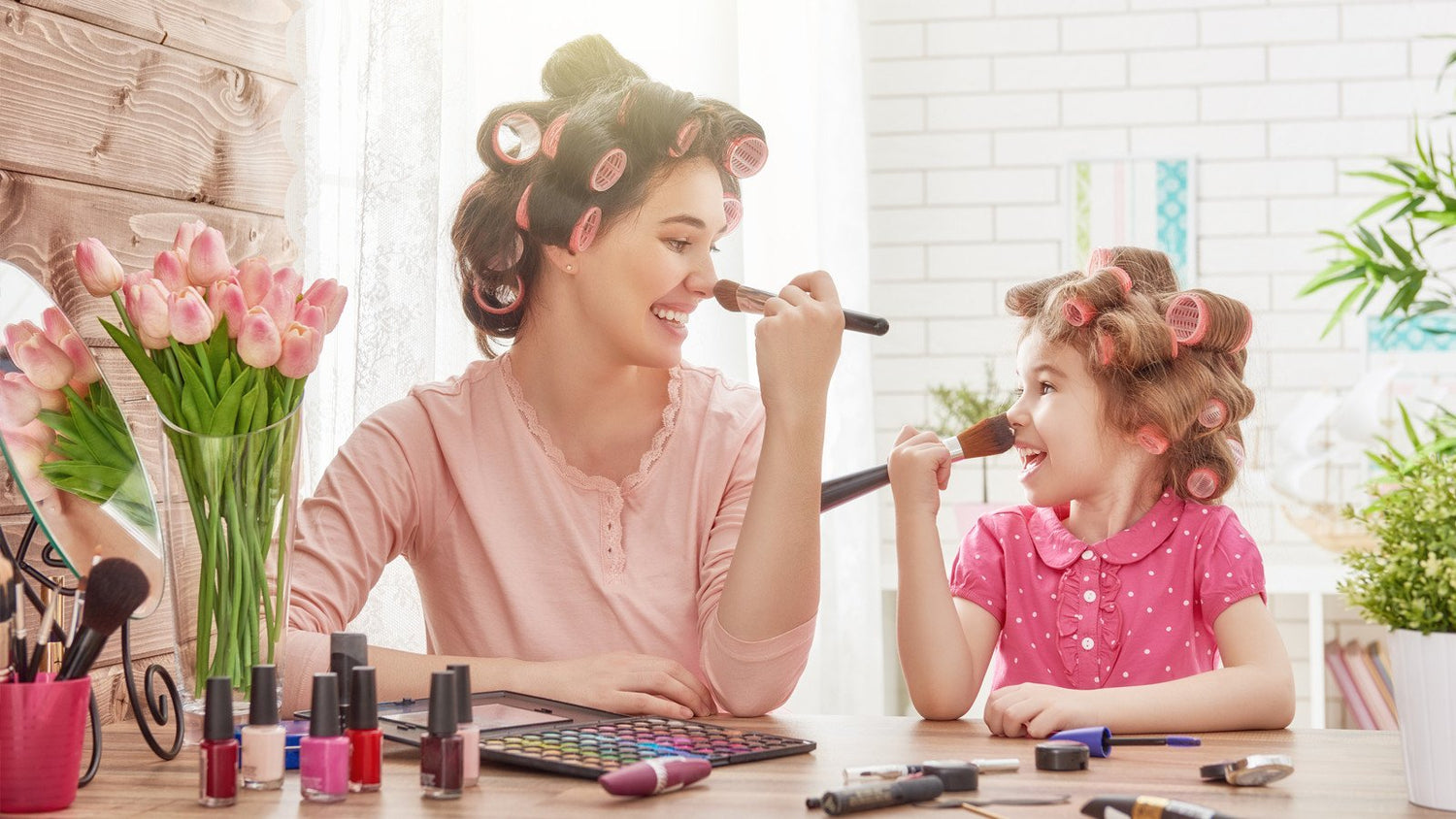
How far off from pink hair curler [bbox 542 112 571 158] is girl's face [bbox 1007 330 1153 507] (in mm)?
600

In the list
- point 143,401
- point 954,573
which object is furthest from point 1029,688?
point 143,401

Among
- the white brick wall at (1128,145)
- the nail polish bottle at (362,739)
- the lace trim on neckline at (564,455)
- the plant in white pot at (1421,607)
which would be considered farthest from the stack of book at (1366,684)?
the nail polish bottle at (362,739)

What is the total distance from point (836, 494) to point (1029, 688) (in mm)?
343

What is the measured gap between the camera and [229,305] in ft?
3.59

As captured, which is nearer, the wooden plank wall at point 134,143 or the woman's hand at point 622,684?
the woman's hand at point 622,684

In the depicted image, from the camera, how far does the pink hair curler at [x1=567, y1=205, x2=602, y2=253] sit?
154cm

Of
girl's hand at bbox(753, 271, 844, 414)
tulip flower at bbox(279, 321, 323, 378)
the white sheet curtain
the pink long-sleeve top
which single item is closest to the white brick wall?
the white sheet curtain

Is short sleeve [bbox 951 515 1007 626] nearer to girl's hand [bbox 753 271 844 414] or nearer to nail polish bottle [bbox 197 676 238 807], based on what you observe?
girl's hand [bbox 753 271 844 414]

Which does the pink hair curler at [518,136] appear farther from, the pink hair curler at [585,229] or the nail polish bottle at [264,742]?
the nail polish bottle at [264,742]

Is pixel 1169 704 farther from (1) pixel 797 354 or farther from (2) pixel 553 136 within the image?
(2) pixel 553 136

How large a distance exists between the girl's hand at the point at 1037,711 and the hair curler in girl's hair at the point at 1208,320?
1.70 feet

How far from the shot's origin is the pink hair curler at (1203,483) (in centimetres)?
156

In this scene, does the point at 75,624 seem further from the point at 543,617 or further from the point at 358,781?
the point at 543,617

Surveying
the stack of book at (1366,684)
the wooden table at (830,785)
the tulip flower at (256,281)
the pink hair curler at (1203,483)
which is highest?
the tulip flower at (256,281)
